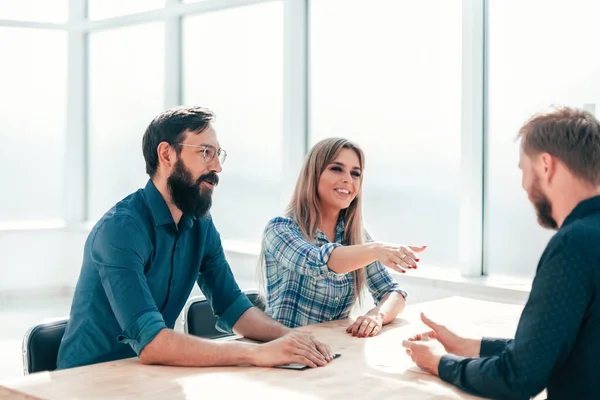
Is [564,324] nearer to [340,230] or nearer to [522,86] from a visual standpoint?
[340,230]

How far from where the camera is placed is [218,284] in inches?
104

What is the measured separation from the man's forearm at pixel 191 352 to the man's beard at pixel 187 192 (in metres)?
0.50

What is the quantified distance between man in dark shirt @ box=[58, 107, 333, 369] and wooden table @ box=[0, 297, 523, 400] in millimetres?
61

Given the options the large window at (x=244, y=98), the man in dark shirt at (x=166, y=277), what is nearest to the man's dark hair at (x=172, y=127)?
the man in dark shirt at (x=166, y=277)

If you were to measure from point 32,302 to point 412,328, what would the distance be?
4.92 m

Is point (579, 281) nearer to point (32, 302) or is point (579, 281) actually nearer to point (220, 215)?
point (220, 215)

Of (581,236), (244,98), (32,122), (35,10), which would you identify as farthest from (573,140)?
(35,10)

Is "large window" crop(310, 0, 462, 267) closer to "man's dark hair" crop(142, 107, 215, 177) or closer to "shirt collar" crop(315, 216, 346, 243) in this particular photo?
"shirt collar" crop(315, 216, 346, 243)

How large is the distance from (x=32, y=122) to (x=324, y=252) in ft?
16.4

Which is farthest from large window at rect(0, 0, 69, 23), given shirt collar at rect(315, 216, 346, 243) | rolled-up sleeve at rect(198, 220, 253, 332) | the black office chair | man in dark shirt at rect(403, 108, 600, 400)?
man in dark shirt at rect(403, 108, 600, 400)

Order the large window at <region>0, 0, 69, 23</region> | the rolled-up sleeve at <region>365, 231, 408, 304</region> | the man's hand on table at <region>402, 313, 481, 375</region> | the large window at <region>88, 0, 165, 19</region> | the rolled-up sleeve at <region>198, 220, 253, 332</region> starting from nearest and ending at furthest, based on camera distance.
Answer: the man's hand on table at <region>402, 313, 481, 375</region> < the rolled-up sleeve at <region>198, 220, 253, 332</region> < the rolled-up sleeve at <region>365, 231, 408, 304</region> < the large window at <region>88, 0, 165, 19</region> < the large window at <region>0, 0, 69, 23</region>

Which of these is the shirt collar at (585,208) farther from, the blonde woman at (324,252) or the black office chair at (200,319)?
the black office chair at (200,319)

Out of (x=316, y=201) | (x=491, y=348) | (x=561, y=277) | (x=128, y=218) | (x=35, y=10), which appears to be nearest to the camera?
(x=561, y=277)

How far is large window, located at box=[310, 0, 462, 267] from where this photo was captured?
430 centimetres
